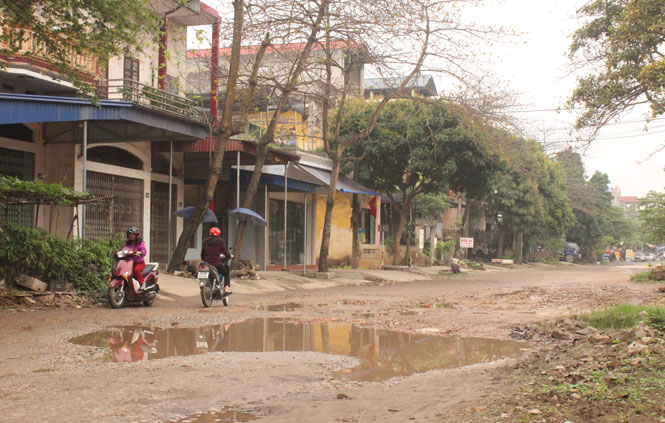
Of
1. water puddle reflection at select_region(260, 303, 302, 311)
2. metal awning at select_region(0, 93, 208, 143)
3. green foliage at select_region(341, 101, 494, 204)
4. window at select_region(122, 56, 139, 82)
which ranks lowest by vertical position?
water puddle reflection at select_region(260, 303, 302, 311)

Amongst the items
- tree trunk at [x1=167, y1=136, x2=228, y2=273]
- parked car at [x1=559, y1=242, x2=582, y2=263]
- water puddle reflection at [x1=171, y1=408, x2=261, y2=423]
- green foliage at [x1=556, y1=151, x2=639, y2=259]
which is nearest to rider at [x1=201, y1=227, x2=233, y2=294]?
tree trunk at [x1=167, y1=136, x2=228, y2=273]

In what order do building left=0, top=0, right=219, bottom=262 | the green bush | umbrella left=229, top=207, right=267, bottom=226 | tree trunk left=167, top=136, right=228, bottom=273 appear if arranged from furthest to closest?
umbrella left=229, top=207, right=267, bottom=226
tree trunk left=167, top=136, right=228, bottom=273
building left=0, top=0, right=219, bottom=262
the green bush

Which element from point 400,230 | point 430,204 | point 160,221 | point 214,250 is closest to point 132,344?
point 214,250

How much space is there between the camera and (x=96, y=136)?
1736cm

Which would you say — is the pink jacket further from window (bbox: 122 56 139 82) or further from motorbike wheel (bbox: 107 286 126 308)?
window (bbox: 122 56 139 82)

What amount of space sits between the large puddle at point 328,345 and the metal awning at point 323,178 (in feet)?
49.8

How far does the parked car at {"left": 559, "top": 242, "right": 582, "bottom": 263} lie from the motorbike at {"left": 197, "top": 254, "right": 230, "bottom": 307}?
5603cm

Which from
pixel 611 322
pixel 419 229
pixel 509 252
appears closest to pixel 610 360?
pixel 611 322

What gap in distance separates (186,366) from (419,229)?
35008mm

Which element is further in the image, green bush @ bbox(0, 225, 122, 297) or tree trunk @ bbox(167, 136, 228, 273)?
tree trunk @ bbox(167, 136, 228, 273)

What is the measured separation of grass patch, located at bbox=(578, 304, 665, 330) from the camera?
833 centimetres

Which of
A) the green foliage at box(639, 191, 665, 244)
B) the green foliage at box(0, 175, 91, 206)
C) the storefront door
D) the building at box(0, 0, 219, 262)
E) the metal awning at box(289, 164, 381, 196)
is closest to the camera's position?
the green foliage at box(0, 175, 91, 206)

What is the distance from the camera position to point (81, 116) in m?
14.3

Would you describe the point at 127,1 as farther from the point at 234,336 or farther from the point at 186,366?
the point at 186,366
